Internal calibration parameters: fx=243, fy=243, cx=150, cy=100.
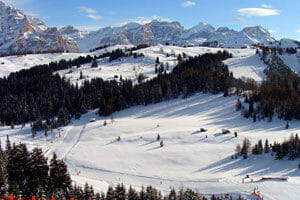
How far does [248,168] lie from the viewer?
53.8m

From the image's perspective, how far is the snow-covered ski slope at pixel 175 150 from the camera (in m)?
49.4

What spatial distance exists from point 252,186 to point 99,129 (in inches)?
2458

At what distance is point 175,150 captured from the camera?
66688 mm

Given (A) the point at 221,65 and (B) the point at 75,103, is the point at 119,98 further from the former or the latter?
(A) the point at 221,65

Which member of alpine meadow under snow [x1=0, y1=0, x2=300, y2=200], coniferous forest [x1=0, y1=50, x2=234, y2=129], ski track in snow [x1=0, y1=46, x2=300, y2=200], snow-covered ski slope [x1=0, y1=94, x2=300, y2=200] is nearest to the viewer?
alpine meadow under snow [x1=0, y1=0, x2=300, y2=200]

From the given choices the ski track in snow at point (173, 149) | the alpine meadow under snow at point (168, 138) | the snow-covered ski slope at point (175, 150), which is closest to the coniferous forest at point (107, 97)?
the alpine meadow under snow at point (168, 138)

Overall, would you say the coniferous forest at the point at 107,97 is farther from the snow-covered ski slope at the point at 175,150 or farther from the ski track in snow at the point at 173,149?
the snow-covered ski slope at the point at 175,150

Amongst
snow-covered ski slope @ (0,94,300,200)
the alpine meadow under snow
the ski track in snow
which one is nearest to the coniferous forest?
the alpine meadow under snow

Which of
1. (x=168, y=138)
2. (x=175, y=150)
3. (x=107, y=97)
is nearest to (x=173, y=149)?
(x=175, y=150)

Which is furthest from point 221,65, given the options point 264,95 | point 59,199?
point 59,199

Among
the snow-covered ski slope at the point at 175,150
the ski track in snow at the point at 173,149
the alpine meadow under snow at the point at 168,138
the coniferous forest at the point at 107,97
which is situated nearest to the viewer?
the alpine meadow under snow at the point at 168,138

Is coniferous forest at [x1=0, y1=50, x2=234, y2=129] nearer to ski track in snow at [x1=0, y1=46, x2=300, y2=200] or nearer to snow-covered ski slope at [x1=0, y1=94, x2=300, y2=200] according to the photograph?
ski track in snow at [x1=0, y1=46, x2=300, y2=200]

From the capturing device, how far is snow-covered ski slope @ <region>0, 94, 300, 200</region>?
1946 inches

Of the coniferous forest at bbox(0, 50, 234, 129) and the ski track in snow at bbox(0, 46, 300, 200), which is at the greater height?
the coniferous forest at bbox(0, 50, 234, 129)
